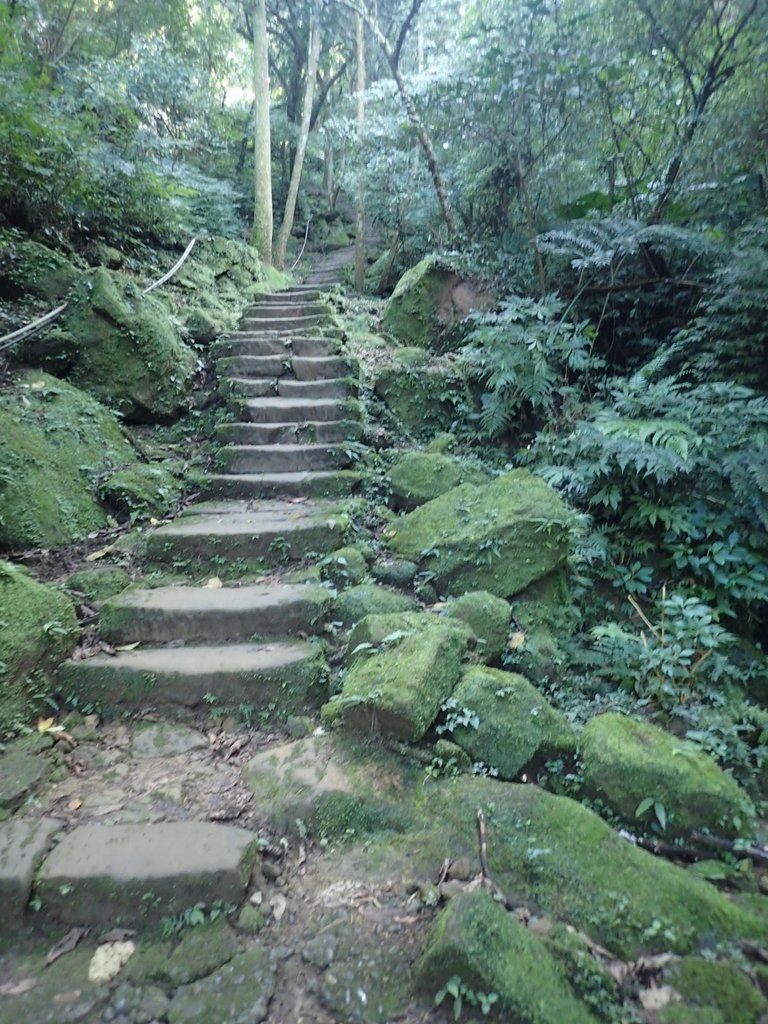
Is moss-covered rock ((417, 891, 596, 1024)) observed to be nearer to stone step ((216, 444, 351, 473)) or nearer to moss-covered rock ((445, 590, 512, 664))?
moss-covered rock ((445, 590, 512, 664))

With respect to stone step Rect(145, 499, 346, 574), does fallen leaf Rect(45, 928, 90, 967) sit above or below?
below

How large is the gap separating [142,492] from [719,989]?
4.48 meters

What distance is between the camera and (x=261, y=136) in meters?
11.3

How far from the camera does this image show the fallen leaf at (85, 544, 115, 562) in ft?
12.6

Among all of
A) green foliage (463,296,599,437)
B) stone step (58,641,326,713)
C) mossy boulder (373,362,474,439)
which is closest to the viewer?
stone step (58,641,326,713)

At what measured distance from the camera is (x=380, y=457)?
5340 mm

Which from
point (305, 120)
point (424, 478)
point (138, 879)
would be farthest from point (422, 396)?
point (305, 120)

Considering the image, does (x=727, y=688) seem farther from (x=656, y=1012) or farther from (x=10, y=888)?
(x=10, y=888)

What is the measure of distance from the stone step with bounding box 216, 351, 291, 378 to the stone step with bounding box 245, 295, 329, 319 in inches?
68.8

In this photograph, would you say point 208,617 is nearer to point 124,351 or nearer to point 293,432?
point 293,432

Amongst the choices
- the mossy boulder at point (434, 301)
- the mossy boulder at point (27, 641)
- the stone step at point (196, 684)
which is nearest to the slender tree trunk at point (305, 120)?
the mossy boulder at point (434, 301)

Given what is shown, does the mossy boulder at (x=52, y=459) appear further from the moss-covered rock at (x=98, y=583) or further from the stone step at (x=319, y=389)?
the stone step at (x=319, y=389)

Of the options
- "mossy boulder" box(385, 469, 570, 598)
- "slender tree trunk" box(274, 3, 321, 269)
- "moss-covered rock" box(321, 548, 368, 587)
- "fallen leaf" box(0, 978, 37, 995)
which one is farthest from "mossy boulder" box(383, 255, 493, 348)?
"slender tree trunk" box(274, 3, 321, 269)

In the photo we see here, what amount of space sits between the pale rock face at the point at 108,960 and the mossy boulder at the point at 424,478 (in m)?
3.50
